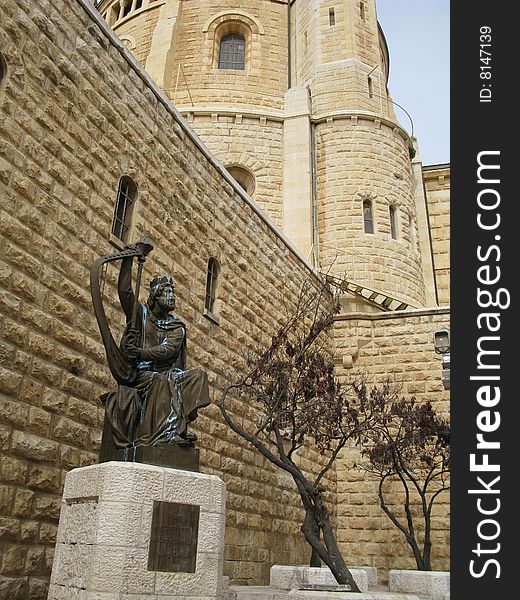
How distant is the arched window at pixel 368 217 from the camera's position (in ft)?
61.1

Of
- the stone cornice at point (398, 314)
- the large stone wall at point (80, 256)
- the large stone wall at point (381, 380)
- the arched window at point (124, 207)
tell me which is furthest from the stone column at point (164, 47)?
the arched window at point (124, 207)

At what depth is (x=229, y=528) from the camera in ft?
30.4

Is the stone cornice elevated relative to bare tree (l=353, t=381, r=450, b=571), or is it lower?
elevated

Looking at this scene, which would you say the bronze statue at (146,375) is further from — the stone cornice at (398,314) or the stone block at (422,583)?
the stone cornice at (398,314)

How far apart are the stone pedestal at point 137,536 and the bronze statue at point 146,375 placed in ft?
1.34

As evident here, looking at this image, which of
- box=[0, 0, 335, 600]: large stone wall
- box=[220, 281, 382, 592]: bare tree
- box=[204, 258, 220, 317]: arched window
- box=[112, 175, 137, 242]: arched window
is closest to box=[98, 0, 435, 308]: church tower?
box=[220, 281, 382, 592]: bare tree

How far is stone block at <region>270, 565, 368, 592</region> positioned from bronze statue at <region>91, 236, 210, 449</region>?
4335 mm

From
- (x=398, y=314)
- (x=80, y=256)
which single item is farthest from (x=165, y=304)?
(x=398, y=314)

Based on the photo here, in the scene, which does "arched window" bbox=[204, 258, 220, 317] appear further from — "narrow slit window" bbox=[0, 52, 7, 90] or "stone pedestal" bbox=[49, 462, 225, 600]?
"stone pedestal" bbox=[49, 462, 225, 600]

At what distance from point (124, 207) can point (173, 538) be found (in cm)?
506

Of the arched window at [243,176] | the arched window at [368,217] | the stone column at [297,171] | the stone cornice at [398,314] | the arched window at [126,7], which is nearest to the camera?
the stone cornice at [398,314]

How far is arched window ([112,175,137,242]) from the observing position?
818cm

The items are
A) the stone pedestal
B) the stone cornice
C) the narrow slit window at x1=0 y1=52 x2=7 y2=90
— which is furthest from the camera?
the stone cornice

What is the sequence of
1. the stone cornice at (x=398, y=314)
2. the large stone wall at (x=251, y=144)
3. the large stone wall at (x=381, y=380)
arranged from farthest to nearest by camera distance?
the large stone wall at (x=251, y=144) < the stone cornice at (x=398, y=314) < the large stone wall at (x=381, y=380)
